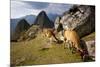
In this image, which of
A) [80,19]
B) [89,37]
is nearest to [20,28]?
[80,19]

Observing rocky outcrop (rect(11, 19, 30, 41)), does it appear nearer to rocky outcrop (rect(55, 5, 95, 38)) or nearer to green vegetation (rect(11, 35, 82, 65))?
green vegetation (rect(11, 35, 82, 65))

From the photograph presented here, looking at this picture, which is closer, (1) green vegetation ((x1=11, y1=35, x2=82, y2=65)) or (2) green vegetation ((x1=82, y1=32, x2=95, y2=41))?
(1) green vegetation ((x1=11, y1=35, x2=82, y2=65))

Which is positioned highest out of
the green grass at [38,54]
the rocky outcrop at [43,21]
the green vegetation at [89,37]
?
the rocky outcrop at [43,21]

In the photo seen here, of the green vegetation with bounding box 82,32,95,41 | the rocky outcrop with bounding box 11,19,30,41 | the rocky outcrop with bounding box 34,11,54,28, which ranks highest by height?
the rocky outcrop with bounding box 34,11,54,28

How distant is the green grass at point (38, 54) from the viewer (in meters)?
2.05

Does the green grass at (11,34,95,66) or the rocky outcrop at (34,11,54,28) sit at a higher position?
the rocky outcrop at (34,11,54,28)

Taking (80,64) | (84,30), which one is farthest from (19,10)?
(80,64)

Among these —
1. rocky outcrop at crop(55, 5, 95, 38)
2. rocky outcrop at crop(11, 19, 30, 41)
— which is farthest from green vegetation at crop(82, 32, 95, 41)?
rocky outcrop at crop(11, 19, 30, 41)

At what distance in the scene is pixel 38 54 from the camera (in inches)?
83.6

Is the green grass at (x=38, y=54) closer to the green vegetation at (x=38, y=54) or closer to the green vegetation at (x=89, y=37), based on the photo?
the green vegetation at (x=38, y=54)

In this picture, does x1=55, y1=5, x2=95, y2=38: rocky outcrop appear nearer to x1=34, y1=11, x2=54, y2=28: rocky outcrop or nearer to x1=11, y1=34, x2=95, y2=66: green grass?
x1=34, y1=11, x2=54, y2=28: rocky outcrop

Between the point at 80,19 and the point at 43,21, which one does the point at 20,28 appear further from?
the point at 80,19

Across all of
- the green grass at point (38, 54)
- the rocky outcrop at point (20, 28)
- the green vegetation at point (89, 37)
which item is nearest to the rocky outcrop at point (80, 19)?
the green vegetation at point (89, 37)

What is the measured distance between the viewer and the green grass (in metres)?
2.05
